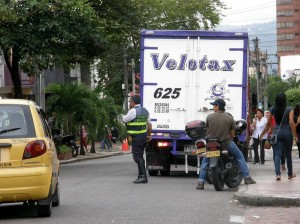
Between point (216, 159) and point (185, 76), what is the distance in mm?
4403

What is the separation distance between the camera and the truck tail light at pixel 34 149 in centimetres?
1070

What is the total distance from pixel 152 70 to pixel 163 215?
26.8ft

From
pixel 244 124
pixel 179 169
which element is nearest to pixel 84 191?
pixel 244 124

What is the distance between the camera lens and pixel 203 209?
12422 mm

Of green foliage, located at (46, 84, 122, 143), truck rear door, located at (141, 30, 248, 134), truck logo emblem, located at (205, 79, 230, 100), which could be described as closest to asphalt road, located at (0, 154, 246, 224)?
truck rear door, located at (141, 30, 248, 134)

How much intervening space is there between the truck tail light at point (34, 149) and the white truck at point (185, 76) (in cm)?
868

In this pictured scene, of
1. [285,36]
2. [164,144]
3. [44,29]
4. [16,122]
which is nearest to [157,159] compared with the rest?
[164,144]

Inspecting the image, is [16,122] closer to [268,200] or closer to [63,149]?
[268,200]

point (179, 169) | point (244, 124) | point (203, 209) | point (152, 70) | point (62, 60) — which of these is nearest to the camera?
point (203, 209)

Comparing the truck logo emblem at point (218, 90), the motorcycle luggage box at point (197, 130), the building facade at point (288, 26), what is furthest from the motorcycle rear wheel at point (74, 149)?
the building facade at point (288, 26)

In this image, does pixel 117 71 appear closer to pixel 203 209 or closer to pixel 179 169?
pixel 179 169

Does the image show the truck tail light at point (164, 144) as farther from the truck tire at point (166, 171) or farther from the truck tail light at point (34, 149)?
the truck tail light at point (34, 149)

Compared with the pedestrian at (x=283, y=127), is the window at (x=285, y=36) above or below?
above

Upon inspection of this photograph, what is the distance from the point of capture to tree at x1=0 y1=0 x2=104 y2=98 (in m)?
24.5
